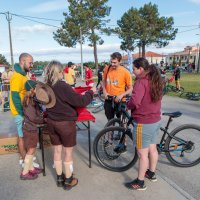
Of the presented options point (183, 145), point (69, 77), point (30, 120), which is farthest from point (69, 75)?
point (183, 145)

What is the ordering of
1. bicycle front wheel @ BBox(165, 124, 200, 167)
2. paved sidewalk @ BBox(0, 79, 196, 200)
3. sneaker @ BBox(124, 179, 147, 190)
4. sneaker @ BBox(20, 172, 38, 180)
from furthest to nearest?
bicycle front wheel @ BBox(165, 124, 200, 167) < sneaker @ BBox(20, 172, 38, 180) < sneaker @ BBox(124, 179, 147, 190) < paved sidewalk @ BBox(0, 79, 196, 200)

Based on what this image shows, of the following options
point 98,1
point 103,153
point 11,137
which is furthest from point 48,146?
point 98,1

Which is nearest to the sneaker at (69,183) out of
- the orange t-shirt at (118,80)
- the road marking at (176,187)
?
the road marking at (176,187)

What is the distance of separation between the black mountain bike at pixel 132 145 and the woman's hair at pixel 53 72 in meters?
1.23

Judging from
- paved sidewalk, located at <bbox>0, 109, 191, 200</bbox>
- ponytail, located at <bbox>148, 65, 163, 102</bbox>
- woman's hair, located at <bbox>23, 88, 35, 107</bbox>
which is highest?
ponytail, located at <bbox>148, 65, 163, 102</bbox>

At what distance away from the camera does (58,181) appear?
3338mm

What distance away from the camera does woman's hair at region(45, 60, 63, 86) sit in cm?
286

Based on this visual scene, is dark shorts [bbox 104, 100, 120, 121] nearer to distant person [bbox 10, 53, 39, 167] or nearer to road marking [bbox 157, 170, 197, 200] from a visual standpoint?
road marking [bbox 157, 170, 197, 200]

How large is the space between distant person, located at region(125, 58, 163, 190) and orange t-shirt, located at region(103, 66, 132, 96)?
1218 millimetres

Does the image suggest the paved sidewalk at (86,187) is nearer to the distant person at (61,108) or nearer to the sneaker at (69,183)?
the sneaker at (69,183)

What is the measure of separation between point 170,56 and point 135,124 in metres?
111

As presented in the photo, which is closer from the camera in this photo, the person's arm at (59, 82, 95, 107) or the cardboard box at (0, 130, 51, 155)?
the person's arm at (59, 82, 95, 107)

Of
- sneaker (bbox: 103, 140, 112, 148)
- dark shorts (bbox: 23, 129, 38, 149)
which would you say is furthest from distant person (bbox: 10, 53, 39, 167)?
sneaker (bbox: 103, 140, 112, 148)

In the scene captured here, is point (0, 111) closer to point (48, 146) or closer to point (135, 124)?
point (48, 146)
